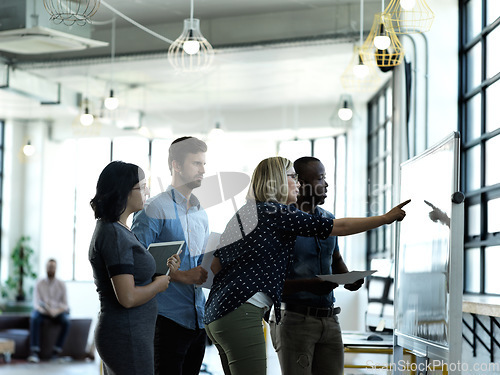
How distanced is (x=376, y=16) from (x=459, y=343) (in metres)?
3.87

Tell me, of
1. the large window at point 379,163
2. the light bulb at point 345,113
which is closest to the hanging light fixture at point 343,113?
the light bulb at point 345,113

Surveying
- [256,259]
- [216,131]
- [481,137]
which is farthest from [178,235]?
[216,131]

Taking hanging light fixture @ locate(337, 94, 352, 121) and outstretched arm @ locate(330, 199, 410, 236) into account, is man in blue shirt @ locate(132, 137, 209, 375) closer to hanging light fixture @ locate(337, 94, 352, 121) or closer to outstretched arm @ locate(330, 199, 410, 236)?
outstretched arm @ locate(330, 199, 410, 236)

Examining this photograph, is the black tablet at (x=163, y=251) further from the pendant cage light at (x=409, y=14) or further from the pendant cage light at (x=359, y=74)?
the pendant cage light at (x=359, y=74)

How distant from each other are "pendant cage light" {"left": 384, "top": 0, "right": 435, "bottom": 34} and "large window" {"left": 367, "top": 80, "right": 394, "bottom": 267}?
2208mm

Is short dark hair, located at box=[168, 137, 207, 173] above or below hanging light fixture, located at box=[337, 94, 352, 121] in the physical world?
below

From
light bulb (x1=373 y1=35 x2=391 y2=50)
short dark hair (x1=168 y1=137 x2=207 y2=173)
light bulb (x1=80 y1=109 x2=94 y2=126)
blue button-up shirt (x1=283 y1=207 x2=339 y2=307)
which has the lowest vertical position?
blue button-up shirt (x1=283 y1=207 x2=339 y2=307)

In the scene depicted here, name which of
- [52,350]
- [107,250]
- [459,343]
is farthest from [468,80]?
[52,350]

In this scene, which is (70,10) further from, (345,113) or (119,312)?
(345,113)

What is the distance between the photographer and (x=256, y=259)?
2.37 m

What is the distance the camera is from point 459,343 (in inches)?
85.0

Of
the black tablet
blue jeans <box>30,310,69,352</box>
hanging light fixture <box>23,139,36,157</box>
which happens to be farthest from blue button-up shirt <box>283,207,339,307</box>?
hanging light fixture <box>23,139,36,157</box>

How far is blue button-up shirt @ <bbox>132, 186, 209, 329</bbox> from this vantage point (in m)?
2.65

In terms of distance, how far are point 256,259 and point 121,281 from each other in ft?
1.60
